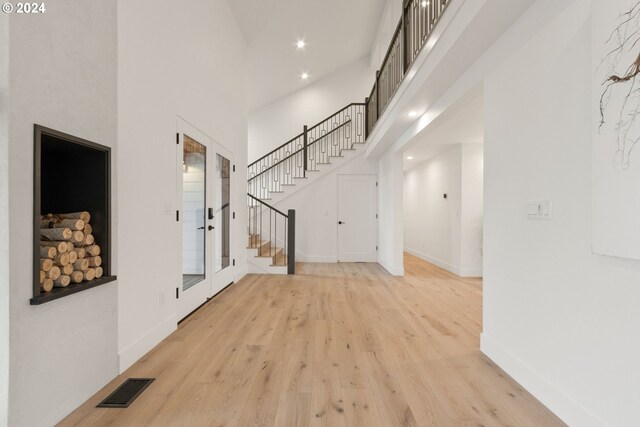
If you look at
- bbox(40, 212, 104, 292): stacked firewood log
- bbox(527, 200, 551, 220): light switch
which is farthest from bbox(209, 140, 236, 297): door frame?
bbox(527, 200, 551, 220): light switch

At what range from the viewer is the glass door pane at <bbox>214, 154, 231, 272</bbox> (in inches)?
178

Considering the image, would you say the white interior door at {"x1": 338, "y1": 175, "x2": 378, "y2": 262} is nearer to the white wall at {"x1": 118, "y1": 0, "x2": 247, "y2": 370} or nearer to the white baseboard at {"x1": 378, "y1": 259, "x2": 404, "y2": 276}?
the white baseboard at {"x1": 378, "y1": 259, "x2": 404, "y2": 276}

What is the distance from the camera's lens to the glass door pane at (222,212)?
14.8 feet

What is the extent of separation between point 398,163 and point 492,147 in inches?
134

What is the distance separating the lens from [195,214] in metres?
3.82

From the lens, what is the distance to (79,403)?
6.29ft

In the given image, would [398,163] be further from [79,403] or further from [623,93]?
[79,403]

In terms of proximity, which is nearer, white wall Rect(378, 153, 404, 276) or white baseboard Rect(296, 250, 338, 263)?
white wall Rect(378, 153, 404, 276)

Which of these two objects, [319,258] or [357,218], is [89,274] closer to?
[319,258]

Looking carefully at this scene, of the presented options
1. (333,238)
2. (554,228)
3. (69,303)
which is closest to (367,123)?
(333,238)

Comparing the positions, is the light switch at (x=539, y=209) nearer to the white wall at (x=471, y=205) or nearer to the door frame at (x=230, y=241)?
the door frame at (x=230, y=241)

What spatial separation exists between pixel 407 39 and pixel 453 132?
182 centimetres

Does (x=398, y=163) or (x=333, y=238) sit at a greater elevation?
(x=398, y=163)

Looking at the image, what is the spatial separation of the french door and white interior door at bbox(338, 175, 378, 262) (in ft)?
11.5
